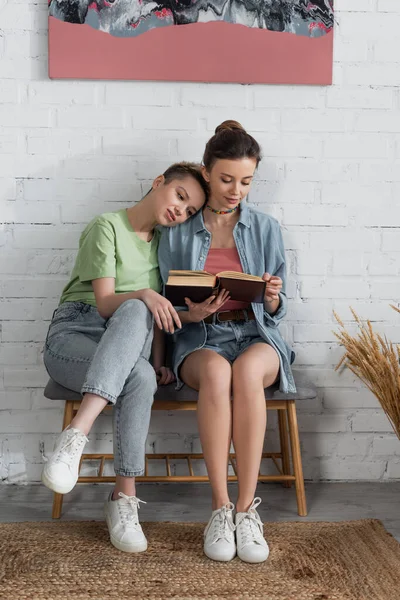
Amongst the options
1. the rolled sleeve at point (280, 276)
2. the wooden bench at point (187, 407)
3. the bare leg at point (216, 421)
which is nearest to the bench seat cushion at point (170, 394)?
the wooden bench at point (187, 407)

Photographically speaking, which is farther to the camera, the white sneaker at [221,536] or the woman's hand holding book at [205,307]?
the woman's hand holding book at [205,307]

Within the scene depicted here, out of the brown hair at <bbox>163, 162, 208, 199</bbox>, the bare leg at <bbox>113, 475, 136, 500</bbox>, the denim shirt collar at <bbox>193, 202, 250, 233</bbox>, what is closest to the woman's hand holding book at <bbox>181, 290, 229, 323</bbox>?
the denim shirt collar at <bbox>193, 202, 250, 233</bbox>

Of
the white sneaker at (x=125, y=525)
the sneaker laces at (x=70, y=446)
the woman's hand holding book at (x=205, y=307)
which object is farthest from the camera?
the woman's hand holding book at (x=205, y=307)

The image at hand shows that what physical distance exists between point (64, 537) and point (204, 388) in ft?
1.90

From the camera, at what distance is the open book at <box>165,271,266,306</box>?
6.72 feet

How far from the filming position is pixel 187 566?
188cm

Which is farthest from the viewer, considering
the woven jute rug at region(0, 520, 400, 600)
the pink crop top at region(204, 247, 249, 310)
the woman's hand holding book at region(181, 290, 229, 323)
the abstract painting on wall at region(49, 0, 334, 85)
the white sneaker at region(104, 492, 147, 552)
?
the abstract painting on wall at region(49, 0, 334, 85)

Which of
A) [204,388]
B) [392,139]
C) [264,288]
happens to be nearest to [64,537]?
[204,388]

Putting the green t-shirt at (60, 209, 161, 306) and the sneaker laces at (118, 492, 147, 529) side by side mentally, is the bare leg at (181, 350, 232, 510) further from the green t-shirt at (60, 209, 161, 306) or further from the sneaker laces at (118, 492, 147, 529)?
the green t-shirt at (60, 209, 161, 306)

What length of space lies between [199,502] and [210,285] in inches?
32.0

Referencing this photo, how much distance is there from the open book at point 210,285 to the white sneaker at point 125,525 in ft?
1.96

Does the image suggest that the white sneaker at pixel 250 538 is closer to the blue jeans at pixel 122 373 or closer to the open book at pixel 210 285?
the blue jeans at pixel 122 373

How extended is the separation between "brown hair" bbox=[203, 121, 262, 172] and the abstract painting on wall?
0.37 meters

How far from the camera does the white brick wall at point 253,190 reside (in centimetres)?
255
